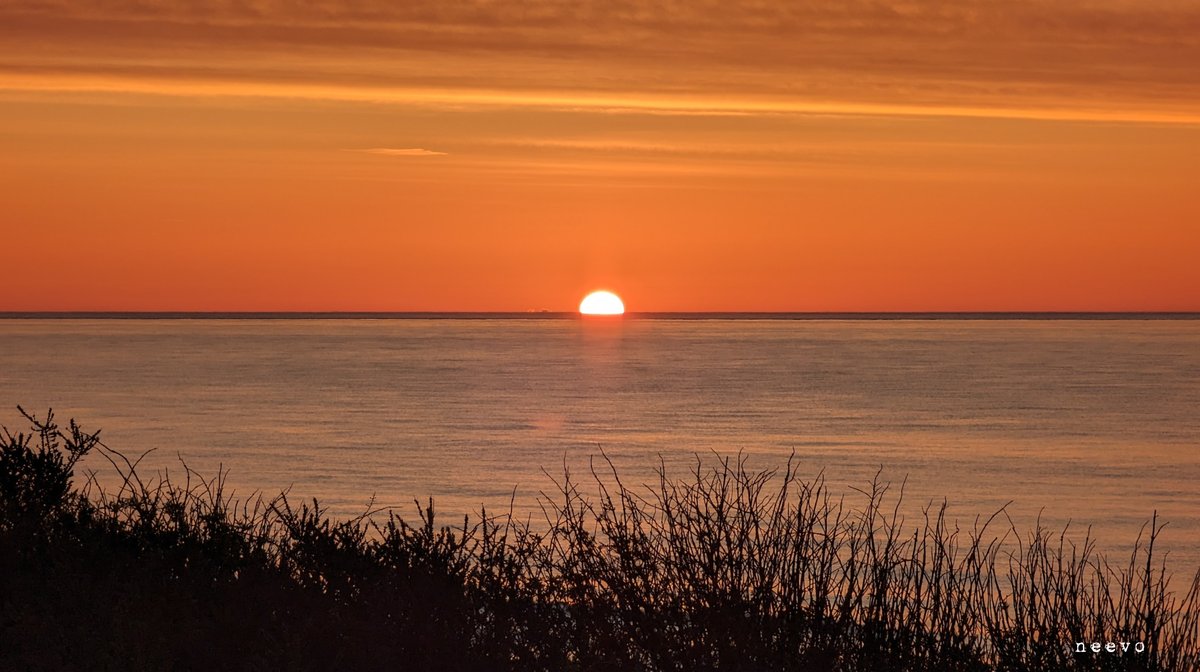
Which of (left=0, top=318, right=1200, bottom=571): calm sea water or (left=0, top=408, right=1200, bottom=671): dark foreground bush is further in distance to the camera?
(left=0, top=318, right=1200, bottom=571): calm sea water

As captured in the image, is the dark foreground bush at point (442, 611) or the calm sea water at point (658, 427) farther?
the calm sea water at point (658, 427)

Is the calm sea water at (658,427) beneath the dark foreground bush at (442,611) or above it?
above

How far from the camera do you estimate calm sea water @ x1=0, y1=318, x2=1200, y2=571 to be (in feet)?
153

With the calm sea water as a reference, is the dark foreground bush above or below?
below

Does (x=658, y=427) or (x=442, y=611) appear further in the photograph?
(x=658, y=427)

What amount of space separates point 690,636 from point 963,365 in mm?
152612

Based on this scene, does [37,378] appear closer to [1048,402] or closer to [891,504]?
[1048,402]

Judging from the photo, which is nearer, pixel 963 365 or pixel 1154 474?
pixel 1154 474

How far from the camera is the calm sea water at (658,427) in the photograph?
46.6 metres

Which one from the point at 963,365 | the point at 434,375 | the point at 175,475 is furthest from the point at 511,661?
the point at 963,365

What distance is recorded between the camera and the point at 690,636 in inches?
401

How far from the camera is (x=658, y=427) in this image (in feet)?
245

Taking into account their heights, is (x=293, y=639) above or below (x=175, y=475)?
below

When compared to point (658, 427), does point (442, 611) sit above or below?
below
